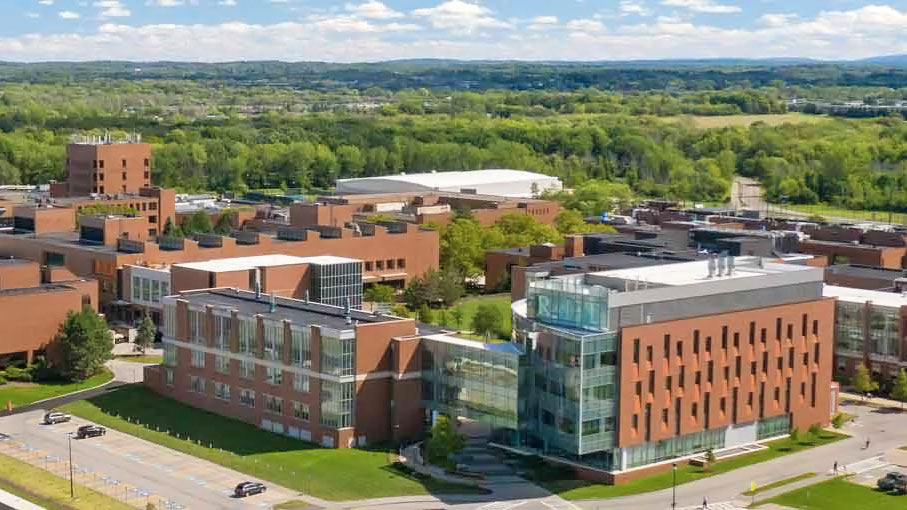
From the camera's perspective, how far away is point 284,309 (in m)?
58.7

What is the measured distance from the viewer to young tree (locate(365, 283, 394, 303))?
270 feet

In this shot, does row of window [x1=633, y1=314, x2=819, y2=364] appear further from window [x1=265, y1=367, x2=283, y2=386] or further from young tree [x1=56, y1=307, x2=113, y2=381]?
young tree [x1=56, y1=307, x2=113, y2=381]

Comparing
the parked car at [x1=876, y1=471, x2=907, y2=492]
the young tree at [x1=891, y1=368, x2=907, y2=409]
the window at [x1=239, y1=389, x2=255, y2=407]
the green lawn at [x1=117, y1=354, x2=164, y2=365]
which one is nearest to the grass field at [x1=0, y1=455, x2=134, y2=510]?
the window at [x1=239, y1=389, x2=255, y2=407]

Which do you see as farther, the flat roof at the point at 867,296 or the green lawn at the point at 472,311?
the green lawn at the point at 472,311

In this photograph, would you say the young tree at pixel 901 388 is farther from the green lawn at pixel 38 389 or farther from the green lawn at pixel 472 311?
the green lawn at pixel 38 389

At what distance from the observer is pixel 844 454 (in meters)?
54.4

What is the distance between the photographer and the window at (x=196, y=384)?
6006 cm

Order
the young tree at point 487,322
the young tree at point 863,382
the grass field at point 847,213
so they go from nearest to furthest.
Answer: the young tree at point 863,382
the young tree at point 487,322
the grass field at point 847,213

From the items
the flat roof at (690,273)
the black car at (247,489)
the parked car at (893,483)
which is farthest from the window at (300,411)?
the parked car at (893,483)

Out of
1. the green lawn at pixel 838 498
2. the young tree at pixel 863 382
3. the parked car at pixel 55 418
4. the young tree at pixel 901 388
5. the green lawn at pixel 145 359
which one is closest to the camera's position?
the green lawn at pixel 838 498

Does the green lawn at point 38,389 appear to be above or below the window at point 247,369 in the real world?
below

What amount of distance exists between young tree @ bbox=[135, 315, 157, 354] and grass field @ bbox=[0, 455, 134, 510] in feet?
64.7

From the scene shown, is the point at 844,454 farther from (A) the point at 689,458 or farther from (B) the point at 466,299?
(B) the point at 466,299

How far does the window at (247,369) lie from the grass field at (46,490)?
9154mm
